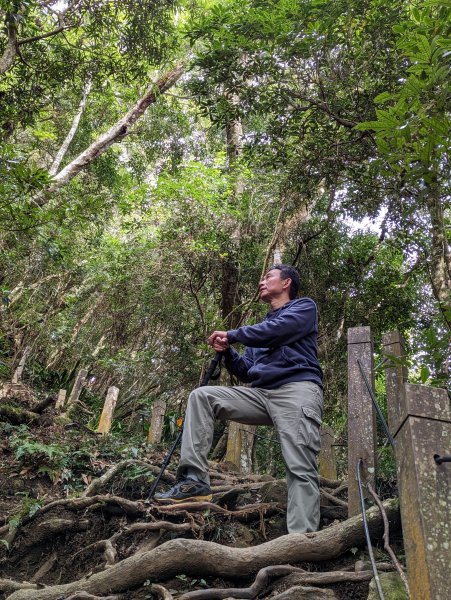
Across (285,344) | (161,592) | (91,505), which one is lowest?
(161,592)

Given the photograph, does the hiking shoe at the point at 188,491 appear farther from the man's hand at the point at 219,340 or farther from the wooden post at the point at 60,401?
the wooden post at the point at 60,401

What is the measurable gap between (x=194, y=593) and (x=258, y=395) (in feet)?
4.78

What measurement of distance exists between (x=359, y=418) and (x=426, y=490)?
178 centimetres

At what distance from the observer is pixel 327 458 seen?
17.8ft

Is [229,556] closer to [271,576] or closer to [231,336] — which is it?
[271,576]

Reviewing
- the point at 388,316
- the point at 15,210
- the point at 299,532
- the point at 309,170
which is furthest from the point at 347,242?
the point at 299,532

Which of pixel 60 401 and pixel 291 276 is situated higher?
pixel 291 276

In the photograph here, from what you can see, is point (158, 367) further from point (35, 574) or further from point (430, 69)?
point (430, 69)

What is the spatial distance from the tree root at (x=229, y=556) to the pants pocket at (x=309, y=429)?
1.98 ft

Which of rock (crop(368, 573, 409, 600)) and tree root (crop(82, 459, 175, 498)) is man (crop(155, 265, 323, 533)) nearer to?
rock (crop(368, 573, 409, 600))

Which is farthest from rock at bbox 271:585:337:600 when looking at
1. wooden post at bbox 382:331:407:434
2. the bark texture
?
the bark texture

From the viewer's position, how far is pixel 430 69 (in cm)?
234

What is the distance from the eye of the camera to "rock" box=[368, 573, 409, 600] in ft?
7.38

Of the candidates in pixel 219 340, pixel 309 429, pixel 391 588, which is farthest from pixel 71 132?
pixel 391 588
